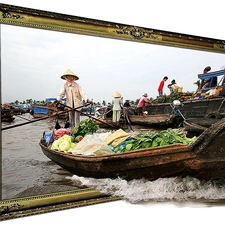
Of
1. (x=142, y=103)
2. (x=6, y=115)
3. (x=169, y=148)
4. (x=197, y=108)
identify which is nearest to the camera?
(x=6, y=115)

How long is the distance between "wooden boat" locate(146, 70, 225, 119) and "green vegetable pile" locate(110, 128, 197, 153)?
29cm

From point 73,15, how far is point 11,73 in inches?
28.5

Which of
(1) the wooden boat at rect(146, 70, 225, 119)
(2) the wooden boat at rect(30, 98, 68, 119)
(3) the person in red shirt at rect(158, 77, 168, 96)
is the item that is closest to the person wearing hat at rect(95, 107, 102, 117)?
(2) the wooden boat at rect(30, 98, 68, 119)

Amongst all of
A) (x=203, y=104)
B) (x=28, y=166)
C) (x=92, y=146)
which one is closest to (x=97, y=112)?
(x=92, y=146)

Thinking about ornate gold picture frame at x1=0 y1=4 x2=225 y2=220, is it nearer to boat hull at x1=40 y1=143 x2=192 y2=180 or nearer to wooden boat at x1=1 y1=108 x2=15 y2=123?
boat hull at x1=40 y1=143 x2=192 y2=180

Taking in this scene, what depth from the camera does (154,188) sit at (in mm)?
2504

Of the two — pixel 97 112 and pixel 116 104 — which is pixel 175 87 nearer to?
pixel 116 104

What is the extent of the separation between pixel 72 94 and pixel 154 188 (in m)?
1.12

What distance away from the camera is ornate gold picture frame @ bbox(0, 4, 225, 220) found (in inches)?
86.5

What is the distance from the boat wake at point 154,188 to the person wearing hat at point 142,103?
674 millimetres

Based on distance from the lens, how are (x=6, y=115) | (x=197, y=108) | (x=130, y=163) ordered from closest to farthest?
1. (x=6, y=115)
2. (x=130, y=163)
3. (x=197, y=108)

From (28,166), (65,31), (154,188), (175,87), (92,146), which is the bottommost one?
(154,188)

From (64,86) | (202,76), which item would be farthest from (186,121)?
(64,86)

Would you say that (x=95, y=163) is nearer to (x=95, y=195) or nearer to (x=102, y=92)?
(x=95, y=195)
